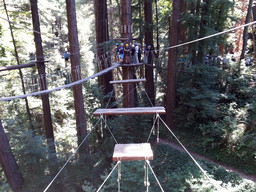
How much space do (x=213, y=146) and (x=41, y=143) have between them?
→ 608cm

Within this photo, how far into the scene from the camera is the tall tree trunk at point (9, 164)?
232 inches

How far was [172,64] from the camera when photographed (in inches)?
337

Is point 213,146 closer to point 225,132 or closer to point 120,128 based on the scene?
point 225,132

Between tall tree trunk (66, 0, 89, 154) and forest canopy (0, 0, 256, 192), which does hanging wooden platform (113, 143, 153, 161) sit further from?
tall tree trunk (66, 0, 89, 154)

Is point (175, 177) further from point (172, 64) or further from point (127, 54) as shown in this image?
point (172, 64)

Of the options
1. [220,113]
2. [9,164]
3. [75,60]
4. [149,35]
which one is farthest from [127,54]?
[9,164]

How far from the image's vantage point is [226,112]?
26.3 feet

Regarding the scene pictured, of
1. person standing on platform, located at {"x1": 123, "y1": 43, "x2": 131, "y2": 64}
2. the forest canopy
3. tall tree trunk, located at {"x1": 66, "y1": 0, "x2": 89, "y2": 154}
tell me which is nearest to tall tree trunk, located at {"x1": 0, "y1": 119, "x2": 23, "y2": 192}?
the forest canopy

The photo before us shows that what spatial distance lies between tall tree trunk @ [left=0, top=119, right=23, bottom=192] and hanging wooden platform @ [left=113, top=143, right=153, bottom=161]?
474 centimetres

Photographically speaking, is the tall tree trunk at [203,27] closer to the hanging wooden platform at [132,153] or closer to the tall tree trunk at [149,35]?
the tall tree trunk at [149,35]

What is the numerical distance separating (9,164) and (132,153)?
517 centimetres

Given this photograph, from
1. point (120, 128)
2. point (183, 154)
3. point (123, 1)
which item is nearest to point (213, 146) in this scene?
point (183, 154)

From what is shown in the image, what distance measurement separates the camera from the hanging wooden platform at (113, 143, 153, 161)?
8.25 feet

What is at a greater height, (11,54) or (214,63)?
(11,54)
